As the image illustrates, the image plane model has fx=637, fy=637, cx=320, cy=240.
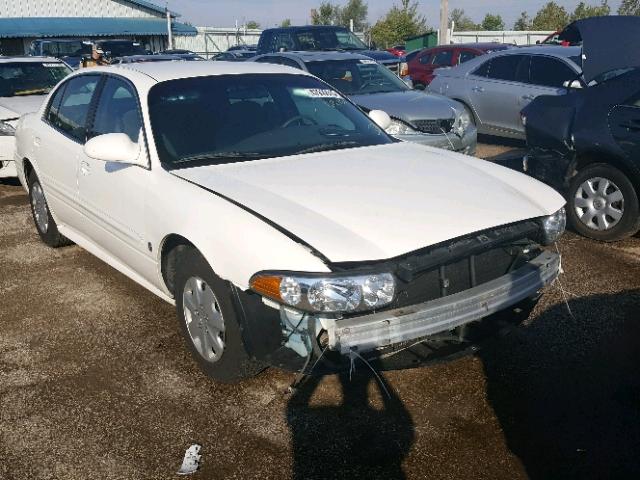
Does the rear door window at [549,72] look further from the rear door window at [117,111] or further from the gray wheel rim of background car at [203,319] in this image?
the gray wheel rim of background car at [203,319]

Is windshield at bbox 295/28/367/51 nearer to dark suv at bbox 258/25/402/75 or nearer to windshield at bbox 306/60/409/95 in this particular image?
dark suv at bbox 258/25/402/75

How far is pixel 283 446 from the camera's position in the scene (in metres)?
2.88

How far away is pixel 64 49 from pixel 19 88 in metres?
A: 12.1

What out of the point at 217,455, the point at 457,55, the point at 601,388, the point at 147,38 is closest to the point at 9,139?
the point at 217,455

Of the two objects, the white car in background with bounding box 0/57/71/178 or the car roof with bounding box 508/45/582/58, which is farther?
the car roof with bounding box 508/45/582/58

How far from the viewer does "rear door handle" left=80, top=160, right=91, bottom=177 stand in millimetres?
4199

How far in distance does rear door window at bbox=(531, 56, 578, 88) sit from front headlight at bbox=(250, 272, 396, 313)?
7.31 meters

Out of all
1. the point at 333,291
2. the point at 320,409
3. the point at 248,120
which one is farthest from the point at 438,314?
the point at 248,120

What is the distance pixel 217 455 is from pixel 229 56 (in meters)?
17.4

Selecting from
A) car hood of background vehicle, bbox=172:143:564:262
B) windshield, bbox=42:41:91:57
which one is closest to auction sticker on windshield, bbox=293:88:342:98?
car hood of background vehicle, bbox=172:143:564:262

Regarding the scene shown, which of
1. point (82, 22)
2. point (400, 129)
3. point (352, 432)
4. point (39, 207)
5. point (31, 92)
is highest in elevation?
point (82, 22)

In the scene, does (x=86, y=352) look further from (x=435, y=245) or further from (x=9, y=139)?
(x=9, y=139)

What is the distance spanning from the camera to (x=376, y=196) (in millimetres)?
3148

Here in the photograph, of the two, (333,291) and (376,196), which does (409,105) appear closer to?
(376,196)
